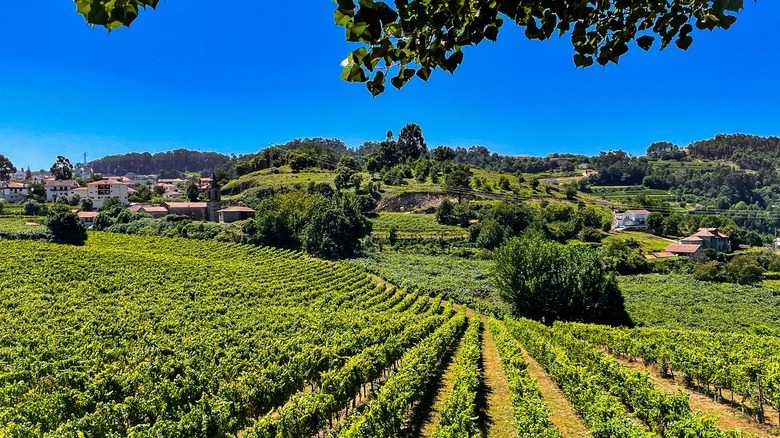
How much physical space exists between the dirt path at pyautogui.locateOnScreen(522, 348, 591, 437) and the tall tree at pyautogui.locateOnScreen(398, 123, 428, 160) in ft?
394

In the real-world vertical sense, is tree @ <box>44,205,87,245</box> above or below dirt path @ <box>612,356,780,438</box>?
above

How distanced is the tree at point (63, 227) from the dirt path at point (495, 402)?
207 feet

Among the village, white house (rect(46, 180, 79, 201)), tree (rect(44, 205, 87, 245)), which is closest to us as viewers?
tree (rect(44, 205, 87, 245))

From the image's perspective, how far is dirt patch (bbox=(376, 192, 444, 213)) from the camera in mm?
104688

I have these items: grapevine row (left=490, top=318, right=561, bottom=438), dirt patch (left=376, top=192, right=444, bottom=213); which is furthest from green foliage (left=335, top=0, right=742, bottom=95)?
dirt patch (left=376, top=192, right=444, bottom=213)

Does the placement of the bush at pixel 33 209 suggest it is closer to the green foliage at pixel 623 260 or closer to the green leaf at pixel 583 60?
the green foliage at pixel 623 260

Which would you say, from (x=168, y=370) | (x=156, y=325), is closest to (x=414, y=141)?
(x=156, y=325)

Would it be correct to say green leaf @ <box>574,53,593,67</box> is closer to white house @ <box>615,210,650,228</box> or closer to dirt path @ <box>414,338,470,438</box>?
dirt path @ <box>414,338,470,438</box>

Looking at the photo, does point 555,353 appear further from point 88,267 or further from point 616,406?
point 88,267

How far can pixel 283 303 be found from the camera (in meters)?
36.1

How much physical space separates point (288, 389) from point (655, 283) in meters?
59.2

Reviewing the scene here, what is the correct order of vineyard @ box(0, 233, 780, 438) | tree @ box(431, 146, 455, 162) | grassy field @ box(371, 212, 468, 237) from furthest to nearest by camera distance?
tree @ box(431, 146, 455, 162) < grassy field @ box(371, 212, 468, 237) < vineyard @ box(0, 233, 780, 438)

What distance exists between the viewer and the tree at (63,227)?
62.8 meters

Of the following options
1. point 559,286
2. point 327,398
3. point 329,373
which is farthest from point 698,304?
point 327,398
